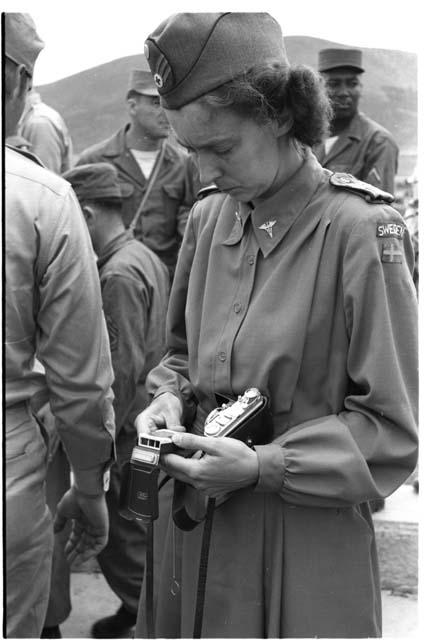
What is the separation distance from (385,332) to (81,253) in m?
0.92

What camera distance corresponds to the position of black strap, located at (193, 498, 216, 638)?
166cm

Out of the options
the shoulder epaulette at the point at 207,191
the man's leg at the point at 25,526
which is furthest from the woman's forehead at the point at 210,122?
the man's leg at the point at 25,526

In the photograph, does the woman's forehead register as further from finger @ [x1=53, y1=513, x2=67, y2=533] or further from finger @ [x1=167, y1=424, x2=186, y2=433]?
finger @ [x1=53, y1=513, x2=67, y2=533]

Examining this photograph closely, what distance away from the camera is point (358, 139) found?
187 inches

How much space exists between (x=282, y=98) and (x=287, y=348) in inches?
19.2

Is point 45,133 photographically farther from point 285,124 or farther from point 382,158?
point 285,124

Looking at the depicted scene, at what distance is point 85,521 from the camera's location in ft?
8.30

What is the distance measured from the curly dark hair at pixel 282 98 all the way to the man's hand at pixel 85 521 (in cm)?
128

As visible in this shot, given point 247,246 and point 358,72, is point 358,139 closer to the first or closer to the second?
point 358,72

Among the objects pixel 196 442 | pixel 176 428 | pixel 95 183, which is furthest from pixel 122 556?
pixel 196 442

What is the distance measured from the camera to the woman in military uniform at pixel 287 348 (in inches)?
61.4

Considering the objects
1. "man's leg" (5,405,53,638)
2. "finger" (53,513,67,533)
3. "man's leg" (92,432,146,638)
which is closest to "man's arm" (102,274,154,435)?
"man's leg" (92,432,146,638)

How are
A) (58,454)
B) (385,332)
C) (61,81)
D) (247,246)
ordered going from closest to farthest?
(385,332) → (247,246) → (58,454) → (61,81)

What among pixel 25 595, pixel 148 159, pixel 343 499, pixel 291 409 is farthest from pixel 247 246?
pixel 148 159
